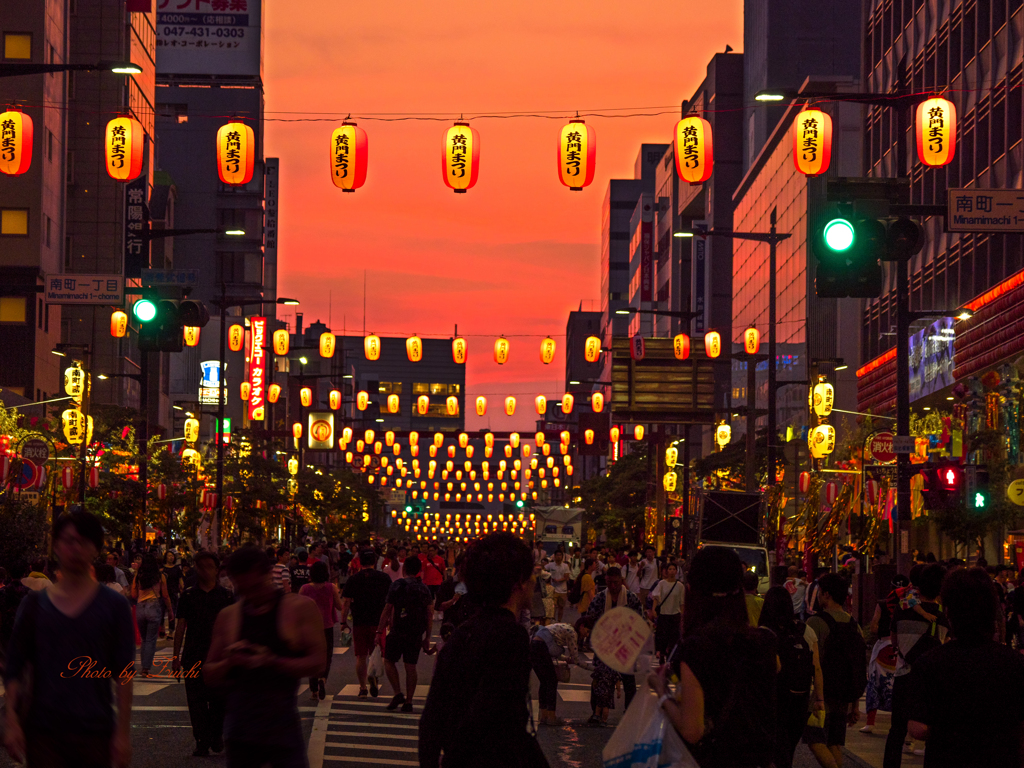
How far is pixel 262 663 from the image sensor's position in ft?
23.7

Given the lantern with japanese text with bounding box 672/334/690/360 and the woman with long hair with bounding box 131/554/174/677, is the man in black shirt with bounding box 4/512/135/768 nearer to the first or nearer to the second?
the woman with long hair with bounding box 131/554/174/677

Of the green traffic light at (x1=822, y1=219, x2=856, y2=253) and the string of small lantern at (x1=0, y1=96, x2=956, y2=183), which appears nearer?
the green traffic light at (x1=822, y1=219, x2=856, y2=253)

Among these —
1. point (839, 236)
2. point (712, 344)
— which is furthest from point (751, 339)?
point (839, 236)

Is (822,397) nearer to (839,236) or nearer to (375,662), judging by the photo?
(375,662)

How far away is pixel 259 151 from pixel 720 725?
115m

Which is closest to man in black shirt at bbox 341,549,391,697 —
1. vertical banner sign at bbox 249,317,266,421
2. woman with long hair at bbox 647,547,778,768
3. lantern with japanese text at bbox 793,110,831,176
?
lantern with japanese text at bbox 793,110,831,176

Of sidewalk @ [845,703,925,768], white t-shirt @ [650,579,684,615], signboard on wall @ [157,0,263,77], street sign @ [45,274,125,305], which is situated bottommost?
sidewalk @ [845,703,925,768]

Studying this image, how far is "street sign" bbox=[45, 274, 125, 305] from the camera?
2512 centimetres

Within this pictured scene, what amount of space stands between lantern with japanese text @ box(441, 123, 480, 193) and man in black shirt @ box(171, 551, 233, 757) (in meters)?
12.3

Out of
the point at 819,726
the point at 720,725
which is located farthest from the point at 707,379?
the point at 720,725

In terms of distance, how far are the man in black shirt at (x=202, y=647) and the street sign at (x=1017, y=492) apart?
21168mm

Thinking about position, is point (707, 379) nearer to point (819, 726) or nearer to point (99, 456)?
point (99, 456)

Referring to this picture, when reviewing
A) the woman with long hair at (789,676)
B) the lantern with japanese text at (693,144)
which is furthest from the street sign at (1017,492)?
the woman with long hair at (789,676)

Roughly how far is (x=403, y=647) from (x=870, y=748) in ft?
16.8
